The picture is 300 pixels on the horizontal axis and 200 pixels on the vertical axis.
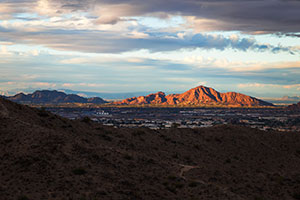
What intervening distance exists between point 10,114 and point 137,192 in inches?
1045

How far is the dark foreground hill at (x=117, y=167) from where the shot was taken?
3206 centimetres

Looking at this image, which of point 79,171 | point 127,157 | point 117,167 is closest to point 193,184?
point 117,167

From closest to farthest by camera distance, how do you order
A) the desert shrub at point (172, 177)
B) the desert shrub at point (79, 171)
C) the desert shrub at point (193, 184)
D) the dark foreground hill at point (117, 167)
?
the dark foreground hill at point (117, 167) → the desert shrub at point (79, 171) → the desert shrub at point (193, 184) → the desert shrub at point (172, 177)

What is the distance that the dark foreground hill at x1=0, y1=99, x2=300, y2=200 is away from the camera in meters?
32.1

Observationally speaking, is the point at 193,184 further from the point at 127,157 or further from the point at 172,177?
the point at 127,157

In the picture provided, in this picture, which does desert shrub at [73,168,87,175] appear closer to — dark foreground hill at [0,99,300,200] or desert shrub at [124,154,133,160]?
dark foreground hill at [0,99,300,200]

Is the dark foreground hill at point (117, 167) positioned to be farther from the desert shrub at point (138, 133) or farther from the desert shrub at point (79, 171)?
the desert shrub at point (138, 133)

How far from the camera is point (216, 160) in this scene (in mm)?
58656

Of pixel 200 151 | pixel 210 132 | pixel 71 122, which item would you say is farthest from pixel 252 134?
pixel 71 122

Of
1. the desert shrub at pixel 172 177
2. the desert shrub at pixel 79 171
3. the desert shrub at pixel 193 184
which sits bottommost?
the desert shrub at pixel 193 184

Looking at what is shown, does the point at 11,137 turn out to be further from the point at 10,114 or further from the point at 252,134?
the point at 252,134

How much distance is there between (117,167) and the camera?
129 feet

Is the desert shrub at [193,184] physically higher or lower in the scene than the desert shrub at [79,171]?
lower

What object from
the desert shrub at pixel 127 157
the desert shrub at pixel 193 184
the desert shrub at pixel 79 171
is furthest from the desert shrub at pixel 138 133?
the desert shrub at pixel 79 171
